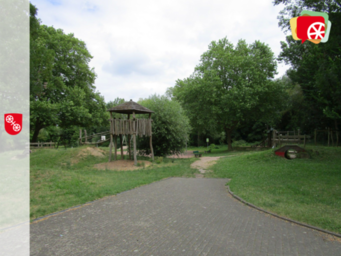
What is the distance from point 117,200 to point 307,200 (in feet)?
19.7

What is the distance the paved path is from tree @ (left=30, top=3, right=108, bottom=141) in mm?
18335

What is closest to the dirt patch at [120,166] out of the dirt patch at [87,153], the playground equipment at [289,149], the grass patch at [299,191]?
the dirt patch at [87,153]

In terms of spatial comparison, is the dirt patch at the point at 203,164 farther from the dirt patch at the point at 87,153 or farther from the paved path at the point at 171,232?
the paved path at the point at 171,232

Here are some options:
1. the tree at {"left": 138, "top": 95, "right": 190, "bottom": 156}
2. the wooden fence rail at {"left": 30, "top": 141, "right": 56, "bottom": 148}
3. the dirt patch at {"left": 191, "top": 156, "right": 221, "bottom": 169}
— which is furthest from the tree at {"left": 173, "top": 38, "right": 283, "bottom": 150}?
the wooden fence rail at {"left": 30, "top": 141, "right": 56, "bottom": 148}

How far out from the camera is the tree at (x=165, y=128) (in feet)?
72.9

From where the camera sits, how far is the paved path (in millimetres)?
4492

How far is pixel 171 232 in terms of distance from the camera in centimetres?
536

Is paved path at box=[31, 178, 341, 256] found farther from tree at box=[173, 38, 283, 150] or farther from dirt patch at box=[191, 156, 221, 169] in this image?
tree at box=[173, 38, 283, 150]

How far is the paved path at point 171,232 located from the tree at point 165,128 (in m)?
14.4

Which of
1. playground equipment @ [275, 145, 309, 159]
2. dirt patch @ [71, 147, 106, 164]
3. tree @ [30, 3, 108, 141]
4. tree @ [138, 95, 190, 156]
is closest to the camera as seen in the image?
playground equipment @ [275, 145, 309, 159]

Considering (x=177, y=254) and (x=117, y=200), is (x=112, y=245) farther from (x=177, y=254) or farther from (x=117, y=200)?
(x=117, y=200)

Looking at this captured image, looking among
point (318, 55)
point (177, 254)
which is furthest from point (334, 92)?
point (177, 254)

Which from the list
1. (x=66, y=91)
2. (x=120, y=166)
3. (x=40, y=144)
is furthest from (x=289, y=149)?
(x=40, y=144)

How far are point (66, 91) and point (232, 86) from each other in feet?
68.0
